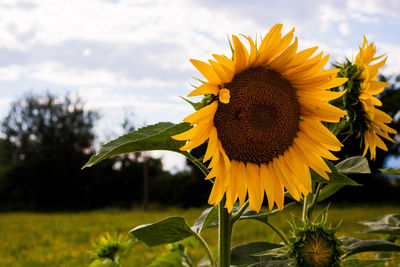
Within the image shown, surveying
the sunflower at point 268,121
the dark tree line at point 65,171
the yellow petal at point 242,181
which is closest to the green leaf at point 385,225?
the sunflower at point 268,121

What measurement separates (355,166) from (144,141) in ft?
2.45

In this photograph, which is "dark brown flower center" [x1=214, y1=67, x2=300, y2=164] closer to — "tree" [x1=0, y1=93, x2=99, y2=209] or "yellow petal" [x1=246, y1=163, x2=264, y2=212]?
"yellow petal" [x1=246, y1=163, x2=264, y2=212]

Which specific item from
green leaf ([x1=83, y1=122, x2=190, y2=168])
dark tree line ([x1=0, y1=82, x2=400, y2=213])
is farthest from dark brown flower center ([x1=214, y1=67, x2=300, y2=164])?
dark tree line ([x1=0, y1=82, x2=400, y2=213])

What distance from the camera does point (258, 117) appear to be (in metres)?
1.02

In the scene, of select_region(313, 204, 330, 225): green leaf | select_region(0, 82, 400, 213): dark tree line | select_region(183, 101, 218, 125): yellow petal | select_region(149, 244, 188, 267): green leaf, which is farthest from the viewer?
select_region(0, 82, 400, 213): dark tree line

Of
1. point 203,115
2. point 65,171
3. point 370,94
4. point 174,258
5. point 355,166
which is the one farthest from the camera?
point 65,171

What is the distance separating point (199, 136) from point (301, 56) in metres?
0.33

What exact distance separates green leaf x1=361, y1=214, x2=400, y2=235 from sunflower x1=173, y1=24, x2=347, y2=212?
516 mm

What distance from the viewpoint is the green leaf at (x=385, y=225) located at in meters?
1.39

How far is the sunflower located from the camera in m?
0.93

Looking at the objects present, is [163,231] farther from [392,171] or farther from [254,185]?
[392,171]

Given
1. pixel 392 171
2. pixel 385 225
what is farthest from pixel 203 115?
pixel 385 225

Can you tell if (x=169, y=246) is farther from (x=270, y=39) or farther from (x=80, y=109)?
(x=80, y=109)

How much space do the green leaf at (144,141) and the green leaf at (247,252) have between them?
41 cm
